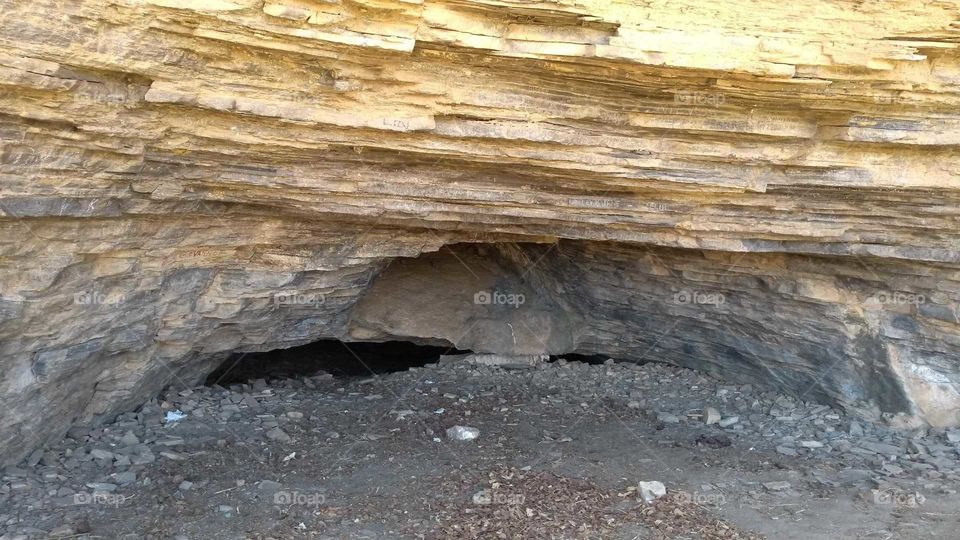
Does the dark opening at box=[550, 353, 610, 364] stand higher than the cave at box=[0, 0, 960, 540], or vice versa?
the cave at box=[0, 0, 960, 540]

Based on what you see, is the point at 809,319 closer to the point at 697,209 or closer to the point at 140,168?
the point at 697,209

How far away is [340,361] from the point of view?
11.4 metres

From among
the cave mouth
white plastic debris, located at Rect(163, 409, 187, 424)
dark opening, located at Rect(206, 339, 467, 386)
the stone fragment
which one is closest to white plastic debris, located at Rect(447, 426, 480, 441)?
the stone fragment

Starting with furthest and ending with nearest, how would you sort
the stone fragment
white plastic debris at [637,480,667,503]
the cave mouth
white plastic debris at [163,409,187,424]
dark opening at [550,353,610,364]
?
dark opening at [550,353,610,364] → the cave mouth → white plastic debris at [163,409,187,424] → the stone fragment → white plastic debris at [637,480,667,503]

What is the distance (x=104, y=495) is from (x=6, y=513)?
2.20 ft

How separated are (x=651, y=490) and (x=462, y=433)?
210cm

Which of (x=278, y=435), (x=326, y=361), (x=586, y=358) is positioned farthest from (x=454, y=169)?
(x=586, y=358)

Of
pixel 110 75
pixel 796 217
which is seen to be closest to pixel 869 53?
pixel 796 217

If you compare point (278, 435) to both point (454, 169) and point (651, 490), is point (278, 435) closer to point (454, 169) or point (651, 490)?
point (454, 169)

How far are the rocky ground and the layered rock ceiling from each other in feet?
1.72

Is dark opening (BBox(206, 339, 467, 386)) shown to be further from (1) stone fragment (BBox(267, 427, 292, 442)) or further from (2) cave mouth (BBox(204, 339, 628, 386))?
(1) stone fragment (BBox(267, 427, 292, 442))

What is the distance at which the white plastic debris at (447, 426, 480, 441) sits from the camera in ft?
24.8

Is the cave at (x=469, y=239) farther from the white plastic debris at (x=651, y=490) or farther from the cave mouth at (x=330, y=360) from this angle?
the cave mouth at (x=330, y=360)

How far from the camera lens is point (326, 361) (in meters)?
11.2
